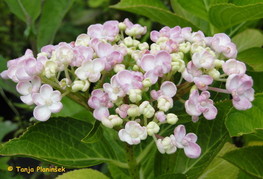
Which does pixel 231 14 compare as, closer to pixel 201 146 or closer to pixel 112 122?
pixel 201 146

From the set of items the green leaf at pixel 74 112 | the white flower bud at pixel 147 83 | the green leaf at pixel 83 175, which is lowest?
the green leaf at pixel 74 112

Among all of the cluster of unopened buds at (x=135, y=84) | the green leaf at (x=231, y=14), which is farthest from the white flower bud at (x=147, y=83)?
the green leaf at (x=231, y=14)

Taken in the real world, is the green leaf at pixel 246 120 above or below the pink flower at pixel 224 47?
below

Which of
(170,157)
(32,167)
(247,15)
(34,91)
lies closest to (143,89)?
(34,91)

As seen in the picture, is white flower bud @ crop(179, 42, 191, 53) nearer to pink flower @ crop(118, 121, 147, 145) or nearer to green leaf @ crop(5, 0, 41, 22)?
pink flower @ crop(118, 121, 147, 145)

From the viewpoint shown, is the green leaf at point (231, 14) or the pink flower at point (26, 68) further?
the green leaf at point (231, 14)

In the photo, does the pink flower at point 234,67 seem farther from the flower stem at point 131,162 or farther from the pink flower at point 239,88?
the flower stem at point 131,162

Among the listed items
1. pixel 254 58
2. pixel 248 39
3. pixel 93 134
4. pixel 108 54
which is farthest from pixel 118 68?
pixel 248 39

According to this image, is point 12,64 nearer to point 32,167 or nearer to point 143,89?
point 143,89
